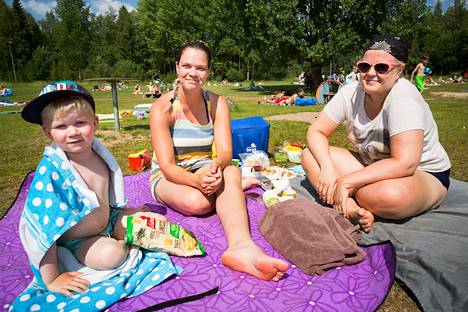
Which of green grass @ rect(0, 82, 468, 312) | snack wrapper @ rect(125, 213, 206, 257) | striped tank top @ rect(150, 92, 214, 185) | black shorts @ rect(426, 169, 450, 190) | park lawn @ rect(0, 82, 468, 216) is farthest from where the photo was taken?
park lawn @ rect(0, 82, 468, 216)

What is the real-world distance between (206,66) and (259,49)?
19.6 m

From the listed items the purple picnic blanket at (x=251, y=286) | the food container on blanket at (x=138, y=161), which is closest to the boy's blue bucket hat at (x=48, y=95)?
the purple picnic blanket at (x=251, y=286)

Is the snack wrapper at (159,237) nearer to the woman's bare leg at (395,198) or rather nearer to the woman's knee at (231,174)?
the woman's knee at (231,174)

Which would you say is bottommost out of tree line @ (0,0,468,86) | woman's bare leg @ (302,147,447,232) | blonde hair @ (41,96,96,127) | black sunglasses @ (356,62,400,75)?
woman's bare leg @ (302,147,447,232)

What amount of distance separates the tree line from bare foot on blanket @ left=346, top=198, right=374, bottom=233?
54.8 feet

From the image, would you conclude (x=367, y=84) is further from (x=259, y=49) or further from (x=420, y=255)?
(x=259, y=49)

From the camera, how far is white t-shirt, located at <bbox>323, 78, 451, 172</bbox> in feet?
8.03

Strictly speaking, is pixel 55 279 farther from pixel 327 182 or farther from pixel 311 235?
pixel 327 182

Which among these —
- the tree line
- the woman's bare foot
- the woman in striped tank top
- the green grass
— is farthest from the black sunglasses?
the tree line

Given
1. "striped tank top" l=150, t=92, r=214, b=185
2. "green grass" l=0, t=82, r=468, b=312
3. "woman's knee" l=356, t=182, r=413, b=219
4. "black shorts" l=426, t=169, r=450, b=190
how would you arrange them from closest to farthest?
1. "woman's knee" l=356, t=182, r=413, b=219
2. "black shorts" l=426, t=169, r=450, b=190
3. "striped tank top" l=150, t=92, r=214, b=185
4. "green grass" l=0, t=82, r=468, b=312

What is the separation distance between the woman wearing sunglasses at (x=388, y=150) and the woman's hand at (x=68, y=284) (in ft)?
6.49

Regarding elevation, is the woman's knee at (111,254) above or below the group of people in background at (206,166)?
below

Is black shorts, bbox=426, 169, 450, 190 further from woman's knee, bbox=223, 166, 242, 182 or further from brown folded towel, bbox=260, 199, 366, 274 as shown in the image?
woman's knee, bbox=223, 166, 242, 182

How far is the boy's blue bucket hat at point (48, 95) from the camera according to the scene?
71.7 inches
